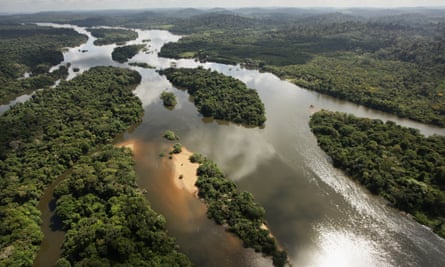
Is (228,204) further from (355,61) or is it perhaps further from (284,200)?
(355,61)


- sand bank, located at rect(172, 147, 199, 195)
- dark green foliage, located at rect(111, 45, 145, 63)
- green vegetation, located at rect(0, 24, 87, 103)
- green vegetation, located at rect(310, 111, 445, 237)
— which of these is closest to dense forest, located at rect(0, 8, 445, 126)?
dark green foliage, located at rect(111, 45, 145, 63)

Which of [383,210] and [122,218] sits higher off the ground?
[122,218]

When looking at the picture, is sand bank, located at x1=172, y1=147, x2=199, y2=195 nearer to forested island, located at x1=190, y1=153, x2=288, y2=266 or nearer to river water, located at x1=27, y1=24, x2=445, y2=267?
forested island, located at x1=190, y1=153, x2=288, y2=266

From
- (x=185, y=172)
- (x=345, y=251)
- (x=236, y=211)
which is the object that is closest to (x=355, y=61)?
(x=185, y=172)

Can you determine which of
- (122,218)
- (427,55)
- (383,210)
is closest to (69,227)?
(122,218)

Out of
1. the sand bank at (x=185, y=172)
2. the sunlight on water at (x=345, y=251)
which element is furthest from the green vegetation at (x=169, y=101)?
the sunlight on water at (x=345, y=251)

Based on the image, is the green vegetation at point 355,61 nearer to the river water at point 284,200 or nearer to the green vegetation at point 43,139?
the river water at point 284,200

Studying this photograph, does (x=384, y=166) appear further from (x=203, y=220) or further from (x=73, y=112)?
(x=73, y=112)
